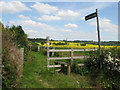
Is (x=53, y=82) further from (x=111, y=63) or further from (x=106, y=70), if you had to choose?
(x=111, y=63)

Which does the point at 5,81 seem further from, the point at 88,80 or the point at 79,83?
the point at 88,80

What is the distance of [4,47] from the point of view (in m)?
5.87

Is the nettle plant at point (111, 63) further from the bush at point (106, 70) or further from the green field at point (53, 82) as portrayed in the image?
the green field at point (53, 82)

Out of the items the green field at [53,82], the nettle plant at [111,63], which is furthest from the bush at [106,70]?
the green field at [53,82]

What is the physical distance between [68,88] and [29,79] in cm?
174

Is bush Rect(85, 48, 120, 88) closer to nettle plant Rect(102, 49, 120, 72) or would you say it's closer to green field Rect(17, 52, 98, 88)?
nettle plant Rect(102, 49, 120, 72)

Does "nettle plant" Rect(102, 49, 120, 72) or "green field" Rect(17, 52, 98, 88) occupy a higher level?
"nettle plant" Rect(102, 49, 120, 72)

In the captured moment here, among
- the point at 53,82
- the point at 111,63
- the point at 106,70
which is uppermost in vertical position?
the point at 111,63

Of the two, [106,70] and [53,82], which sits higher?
[106,70]

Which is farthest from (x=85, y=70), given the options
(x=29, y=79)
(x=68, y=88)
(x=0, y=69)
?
(x=0, y=69)

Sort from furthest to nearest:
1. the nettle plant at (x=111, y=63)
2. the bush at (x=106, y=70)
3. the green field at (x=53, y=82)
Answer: the nettle plant at (x=111, y=63), the bush at (x=106, y=70), the green field at (x=53, y=82)

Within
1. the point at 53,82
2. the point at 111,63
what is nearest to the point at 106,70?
the point at 111,63

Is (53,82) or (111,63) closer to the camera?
(53,82)

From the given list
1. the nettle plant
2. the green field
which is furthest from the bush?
the green field
